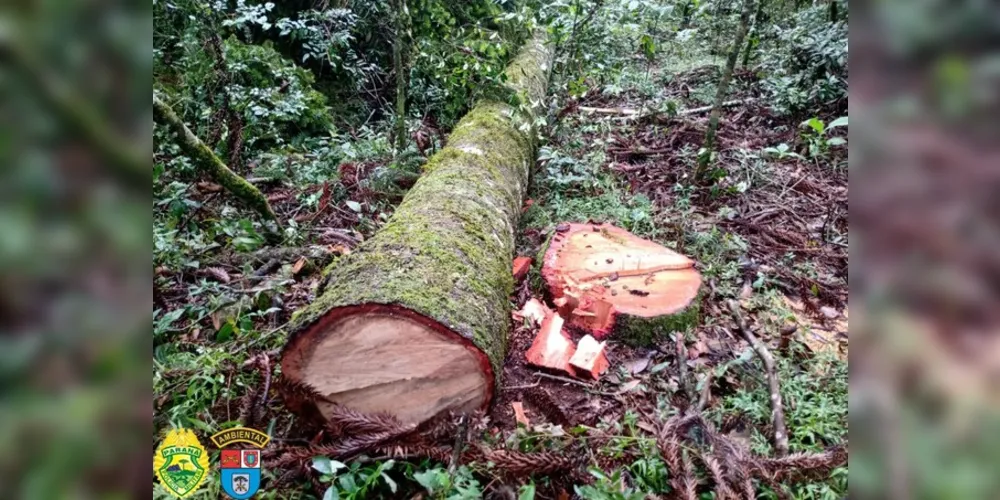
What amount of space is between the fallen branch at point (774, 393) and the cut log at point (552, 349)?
85cm

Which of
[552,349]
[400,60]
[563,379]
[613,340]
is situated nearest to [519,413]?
[563,379]

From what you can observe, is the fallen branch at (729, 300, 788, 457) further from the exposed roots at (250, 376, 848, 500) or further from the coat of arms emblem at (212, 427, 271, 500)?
the coat of arms emblem at (212, 427, 271, 500)

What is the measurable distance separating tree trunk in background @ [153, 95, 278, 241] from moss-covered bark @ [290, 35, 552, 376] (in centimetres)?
99

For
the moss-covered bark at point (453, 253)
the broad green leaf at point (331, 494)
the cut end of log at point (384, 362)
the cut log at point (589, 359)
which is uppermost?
the moss-covered bark at point (453, 253)

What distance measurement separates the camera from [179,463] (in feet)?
4.23

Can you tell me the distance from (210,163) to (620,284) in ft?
7.61

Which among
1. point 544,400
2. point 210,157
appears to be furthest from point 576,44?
point 544,400

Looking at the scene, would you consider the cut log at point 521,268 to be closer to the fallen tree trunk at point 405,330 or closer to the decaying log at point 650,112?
the fallen tree trunk at point 405,330

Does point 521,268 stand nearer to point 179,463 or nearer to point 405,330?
point 405,330

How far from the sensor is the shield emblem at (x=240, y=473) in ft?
5.50

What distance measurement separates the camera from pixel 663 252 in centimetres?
336

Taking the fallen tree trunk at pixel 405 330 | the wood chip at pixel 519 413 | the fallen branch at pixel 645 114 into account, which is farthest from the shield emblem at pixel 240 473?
the fallen branch at pixel 645 114

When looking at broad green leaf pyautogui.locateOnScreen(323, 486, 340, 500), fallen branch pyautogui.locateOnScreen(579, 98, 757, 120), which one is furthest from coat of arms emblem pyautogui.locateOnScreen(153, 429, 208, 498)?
fallen branch pyautogui.locateOnScreen(579, 98, 757, 120)
